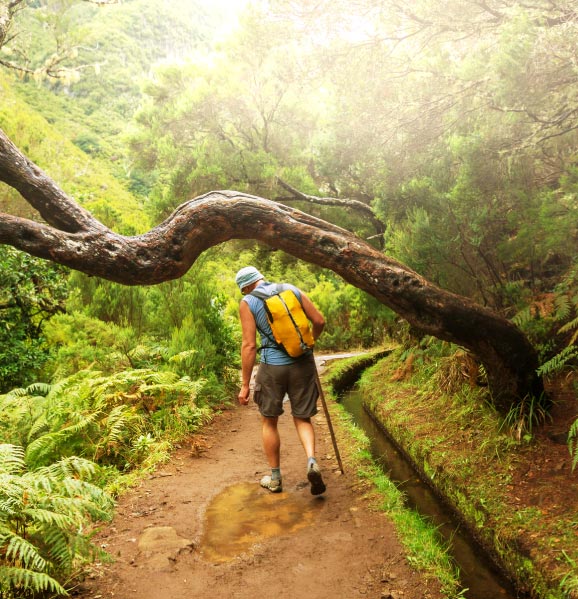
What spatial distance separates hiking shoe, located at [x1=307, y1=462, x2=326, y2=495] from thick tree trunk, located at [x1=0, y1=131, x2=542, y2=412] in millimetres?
1776

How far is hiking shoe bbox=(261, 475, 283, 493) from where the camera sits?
16.0ft

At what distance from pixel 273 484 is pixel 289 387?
975 millimetres

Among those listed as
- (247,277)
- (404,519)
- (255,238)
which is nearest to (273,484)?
(404,519)

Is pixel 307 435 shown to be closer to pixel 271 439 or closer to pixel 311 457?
pixel 311 457

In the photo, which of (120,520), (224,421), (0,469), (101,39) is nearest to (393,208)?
(224,421)

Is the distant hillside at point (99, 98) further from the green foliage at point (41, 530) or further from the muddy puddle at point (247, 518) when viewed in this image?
the green foliage at point (41, 530)

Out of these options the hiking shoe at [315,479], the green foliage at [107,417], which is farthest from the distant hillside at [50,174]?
the hiking shoe at [315,479]

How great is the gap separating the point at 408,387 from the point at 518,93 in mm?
4747

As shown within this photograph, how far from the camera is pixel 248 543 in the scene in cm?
395

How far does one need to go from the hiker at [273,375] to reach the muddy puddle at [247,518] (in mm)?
194

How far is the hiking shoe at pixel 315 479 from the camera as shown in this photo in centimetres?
454

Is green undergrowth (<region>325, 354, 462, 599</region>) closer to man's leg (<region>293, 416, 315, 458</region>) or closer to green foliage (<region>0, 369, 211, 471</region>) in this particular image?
man's leg (<region>293, 416, 315, 458</region>)

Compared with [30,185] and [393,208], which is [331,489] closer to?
[30,185]

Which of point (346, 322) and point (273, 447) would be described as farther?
point (346, 322)
